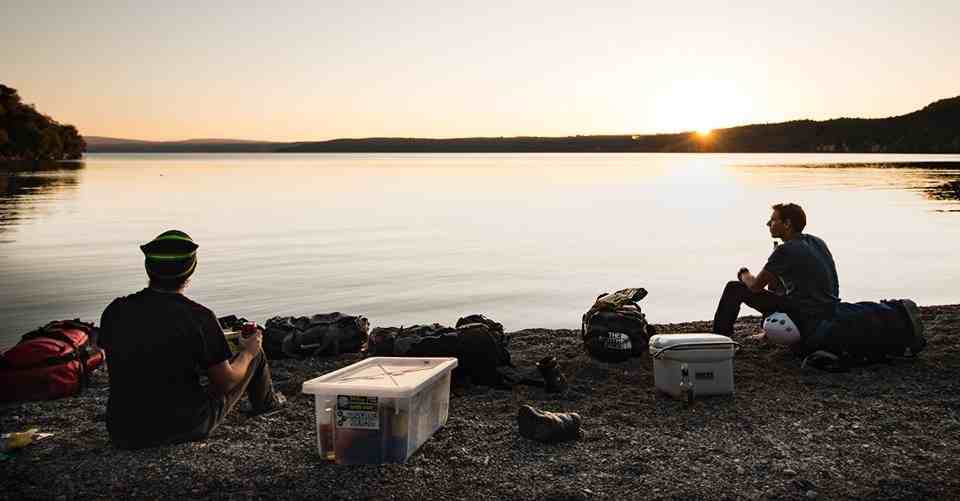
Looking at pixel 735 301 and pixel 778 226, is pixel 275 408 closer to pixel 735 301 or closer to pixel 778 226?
pixel 735 301

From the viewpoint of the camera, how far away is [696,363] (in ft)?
25.3

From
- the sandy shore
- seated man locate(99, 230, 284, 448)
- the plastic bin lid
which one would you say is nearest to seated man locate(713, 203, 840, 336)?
→ the sandy shore

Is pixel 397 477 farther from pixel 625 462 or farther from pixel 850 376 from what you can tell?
pixel 850 376

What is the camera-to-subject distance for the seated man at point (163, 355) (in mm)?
5805

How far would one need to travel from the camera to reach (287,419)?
7359 millimetres

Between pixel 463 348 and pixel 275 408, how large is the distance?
78.7 inches

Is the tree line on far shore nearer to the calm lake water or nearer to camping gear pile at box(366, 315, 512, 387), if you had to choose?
the calm lake water

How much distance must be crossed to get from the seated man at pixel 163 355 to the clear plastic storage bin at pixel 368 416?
78cm

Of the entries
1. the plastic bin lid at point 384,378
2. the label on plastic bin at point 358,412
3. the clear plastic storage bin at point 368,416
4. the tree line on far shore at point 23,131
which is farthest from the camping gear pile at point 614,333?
the tree line on far shore at point 23,131

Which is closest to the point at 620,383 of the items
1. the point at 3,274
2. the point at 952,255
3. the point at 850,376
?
the point at 850,376

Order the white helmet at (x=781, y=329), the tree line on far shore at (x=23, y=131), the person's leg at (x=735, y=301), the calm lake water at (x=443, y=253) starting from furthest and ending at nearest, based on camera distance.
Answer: the tree line on far shore at (x=23, y=131) → the calm lake water at (x=443, y=253) → the person's leg at (x=735, y=301) → the white helmet at (x=781, y=329)

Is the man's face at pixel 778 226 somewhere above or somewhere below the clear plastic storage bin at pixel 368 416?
above

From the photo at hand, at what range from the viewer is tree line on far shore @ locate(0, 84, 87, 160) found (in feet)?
415

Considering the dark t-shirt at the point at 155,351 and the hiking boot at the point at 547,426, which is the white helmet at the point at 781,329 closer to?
the hiking boot at the point at 547,426
